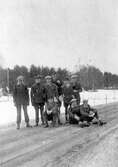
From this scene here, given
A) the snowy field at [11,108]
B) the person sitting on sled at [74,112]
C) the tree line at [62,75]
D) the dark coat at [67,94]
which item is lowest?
the snowy field at [11,108]

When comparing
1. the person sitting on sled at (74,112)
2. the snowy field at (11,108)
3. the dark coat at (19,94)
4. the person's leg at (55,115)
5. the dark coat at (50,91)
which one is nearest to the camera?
the dark coat at (19,94)

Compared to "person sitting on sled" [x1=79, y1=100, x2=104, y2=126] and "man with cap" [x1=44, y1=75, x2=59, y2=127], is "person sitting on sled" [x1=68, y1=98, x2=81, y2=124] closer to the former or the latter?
"person sitting on sled" [x1=79, y1=100, x2=104, y2=126]

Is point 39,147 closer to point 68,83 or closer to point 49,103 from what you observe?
point 49,103

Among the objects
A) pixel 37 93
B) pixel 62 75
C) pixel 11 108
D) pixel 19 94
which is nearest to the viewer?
pixel 19 94

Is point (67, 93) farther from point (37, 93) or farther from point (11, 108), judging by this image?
point (11, 108)

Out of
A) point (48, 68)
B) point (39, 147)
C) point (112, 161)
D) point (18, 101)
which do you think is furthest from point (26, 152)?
point (48, 68)

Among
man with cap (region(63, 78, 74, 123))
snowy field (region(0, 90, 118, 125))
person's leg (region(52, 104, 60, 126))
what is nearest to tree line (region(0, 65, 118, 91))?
snowy field (region(0, 90, 118, 125))

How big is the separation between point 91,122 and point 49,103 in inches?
72.9

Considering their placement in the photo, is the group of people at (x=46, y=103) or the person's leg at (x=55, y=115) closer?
the group of people at (x=46, y=103)

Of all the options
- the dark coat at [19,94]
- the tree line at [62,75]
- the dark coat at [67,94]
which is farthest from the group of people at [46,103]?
the tree line at [62,75]

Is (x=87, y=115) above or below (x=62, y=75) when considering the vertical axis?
below

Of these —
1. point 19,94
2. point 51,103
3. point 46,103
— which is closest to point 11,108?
point 46,103

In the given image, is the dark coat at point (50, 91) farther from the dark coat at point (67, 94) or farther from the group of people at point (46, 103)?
the dark coat at point (67, 94)

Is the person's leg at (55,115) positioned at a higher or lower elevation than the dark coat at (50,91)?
lower
